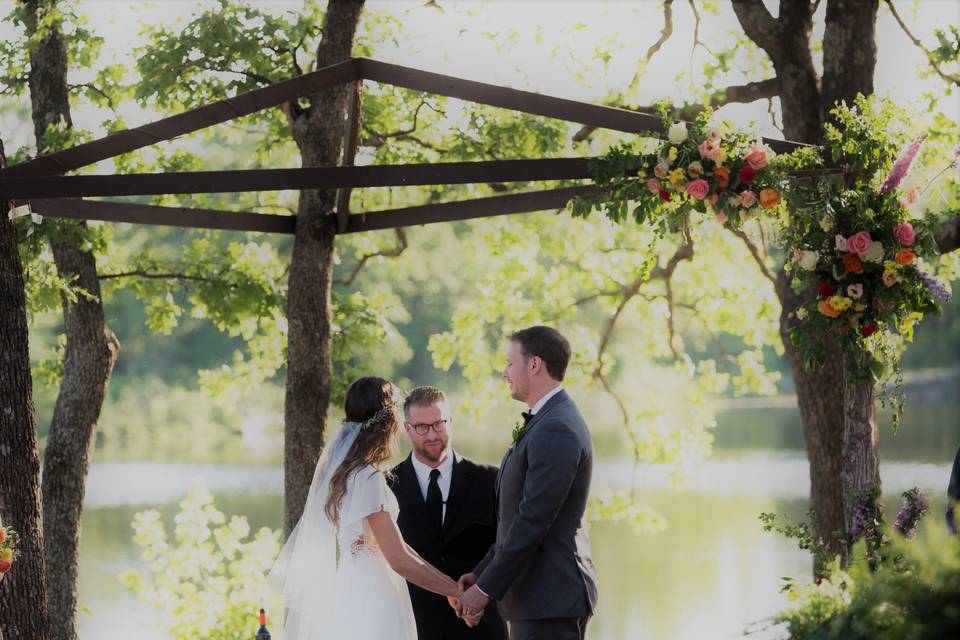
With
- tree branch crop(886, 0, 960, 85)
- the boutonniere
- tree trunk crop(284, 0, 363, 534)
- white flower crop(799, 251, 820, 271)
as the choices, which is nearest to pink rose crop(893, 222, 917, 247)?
white flower crop(799, 251, 820, 271)

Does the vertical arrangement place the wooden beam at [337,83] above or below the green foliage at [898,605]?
above

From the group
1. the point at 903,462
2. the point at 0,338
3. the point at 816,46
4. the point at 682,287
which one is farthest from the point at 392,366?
the point at 0,338

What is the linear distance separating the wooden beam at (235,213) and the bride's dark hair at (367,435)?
1896 millimetres

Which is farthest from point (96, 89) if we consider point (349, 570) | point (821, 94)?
point (349, 570)

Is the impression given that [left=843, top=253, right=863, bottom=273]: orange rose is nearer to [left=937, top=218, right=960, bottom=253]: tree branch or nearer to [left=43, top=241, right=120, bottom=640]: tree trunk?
[left=937, top=218, right=960, bottom=253]: tree branch

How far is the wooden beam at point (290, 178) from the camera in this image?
213 inches

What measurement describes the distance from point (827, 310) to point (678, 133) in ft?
3.21

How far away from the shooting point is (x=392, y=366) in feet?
132

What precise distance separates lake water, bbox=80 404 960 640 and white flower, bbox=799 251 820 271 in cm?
642

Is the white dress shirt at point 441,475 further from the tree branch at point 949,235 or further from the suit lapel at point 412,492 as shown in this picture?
the tree branch at point 949,235

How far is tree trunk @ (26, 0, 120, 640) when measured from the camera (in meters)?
8.89

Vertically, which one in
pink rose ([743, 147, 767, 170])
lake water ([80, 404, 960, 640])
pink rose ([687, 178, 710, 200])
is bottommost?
lake water ([80, 404, 960, 640])

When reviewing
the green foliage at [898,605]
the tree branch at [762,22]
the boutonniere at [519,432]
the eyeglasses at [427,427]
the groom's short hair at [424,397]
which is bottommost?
the green foliage at [898,605]

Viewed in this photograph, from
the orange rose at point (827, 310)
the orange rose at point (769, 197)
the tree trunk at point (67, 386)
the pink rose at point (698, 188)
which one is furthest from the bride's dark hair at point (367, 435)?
the tree trunk at point (67, 386)
